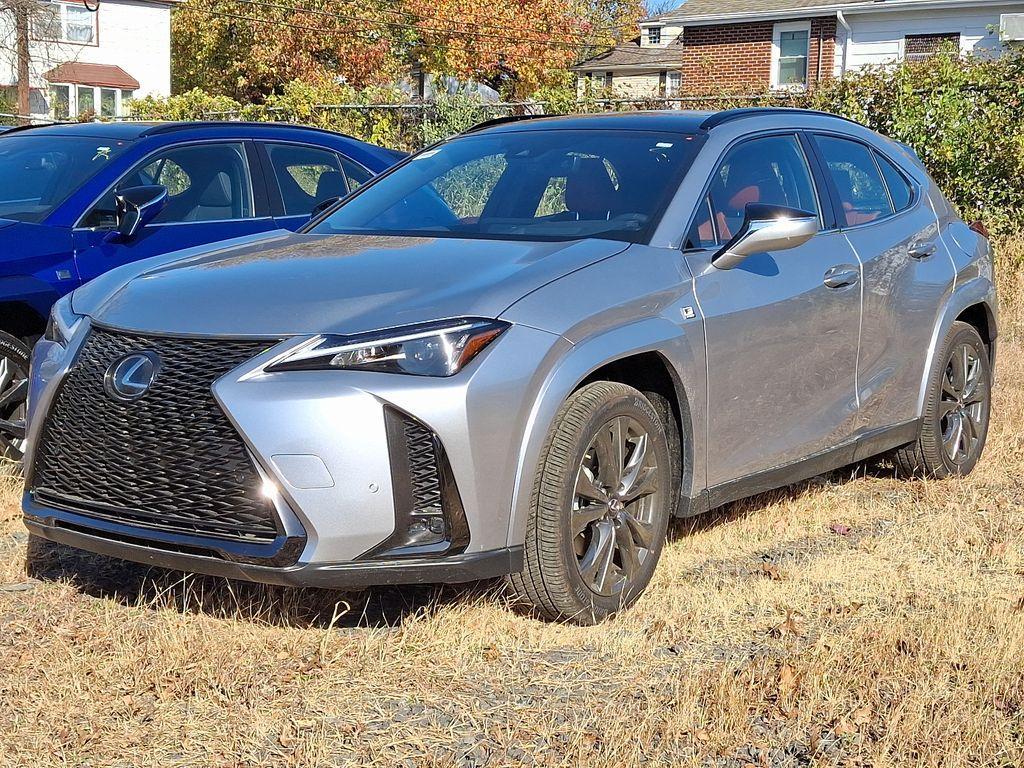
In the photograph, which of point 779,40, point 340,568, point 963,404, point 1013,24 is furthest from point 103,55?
point 340,568

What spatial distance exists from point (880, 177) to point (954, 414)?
125cm

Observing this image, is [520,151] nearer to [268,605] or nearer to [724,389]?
[724,389]

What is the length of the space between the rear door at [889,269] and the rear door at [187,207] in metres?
3.29

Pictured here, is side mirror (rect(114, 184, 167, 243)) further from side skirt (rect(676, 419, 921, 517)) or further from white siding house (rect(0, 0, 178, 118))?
white siding house (rect(0, 0, 178, 118))

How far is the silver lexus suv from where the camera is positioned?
401 centimetres

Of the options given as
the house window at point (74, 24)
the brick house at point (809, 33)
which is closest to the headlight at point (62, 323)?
the brick house at point (809, 33)

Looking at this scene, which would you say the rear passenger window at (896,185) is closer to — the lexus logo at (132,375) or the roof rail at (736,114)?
the roof rail at (736,114)

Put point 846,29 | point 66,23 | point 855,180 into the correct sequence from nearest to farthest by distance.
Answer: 1. point 855,180
2. point 846,29
3. point 66,23

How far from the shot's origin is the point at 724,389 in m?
4.95

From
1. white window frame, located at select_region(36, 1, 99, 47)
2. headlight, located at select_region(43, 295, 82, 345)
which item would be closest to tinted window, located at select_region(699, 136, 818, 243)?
headlight, located at select_region(43, 295, 82, 345)

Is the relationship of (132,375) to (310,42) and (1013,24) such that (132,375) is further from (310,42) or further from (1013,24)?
(310,42)

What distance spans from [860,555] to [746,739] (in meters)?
1.98

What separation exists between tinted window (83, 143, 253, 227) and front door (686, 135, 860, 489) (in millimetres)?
3351

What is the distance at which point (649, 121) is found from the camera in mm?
5602
